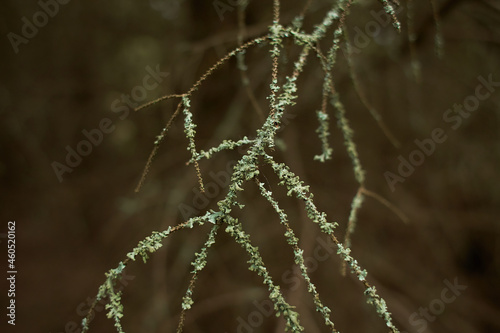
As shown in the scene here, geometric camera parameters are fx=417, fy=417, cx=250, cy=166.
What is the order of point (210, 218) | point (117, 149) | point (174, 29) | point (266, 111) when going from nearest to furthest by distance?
point (210, 218) → point (266, 111) → point (174, 29) → point (117, 149)

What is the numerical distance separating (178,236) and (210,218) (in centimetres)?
141

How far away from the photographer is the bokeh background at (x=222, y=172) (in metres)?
1.68

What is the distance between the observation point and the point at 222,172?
1634 mm

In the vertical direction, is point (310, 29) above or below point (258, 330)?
above

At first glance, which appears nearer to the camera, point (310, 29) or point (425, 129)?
point (310, 29)

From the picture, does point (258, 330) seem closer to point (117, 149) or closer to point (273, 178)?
point (273, 178)

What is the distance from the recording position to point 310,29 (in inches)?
67.6

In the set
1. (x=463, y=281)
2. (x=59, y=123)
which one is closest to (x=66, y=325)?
(x=59, y=123)

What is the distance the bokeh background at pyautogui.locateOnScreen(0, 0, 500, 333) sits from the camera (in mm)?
1676

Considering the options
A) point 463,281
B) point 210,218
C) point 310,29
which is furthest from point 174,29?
point 463,281

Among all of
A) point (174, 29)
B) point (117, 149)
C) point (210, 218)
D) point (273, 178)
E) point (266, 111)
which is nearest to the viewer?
point (210, 218)

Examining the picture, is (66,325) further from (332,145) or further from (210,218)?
(210,218)

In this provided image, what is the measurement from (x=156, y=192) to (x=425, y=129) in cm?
130

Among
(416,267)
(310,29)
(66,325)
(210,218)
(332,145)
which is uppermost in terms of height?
(310,29)
